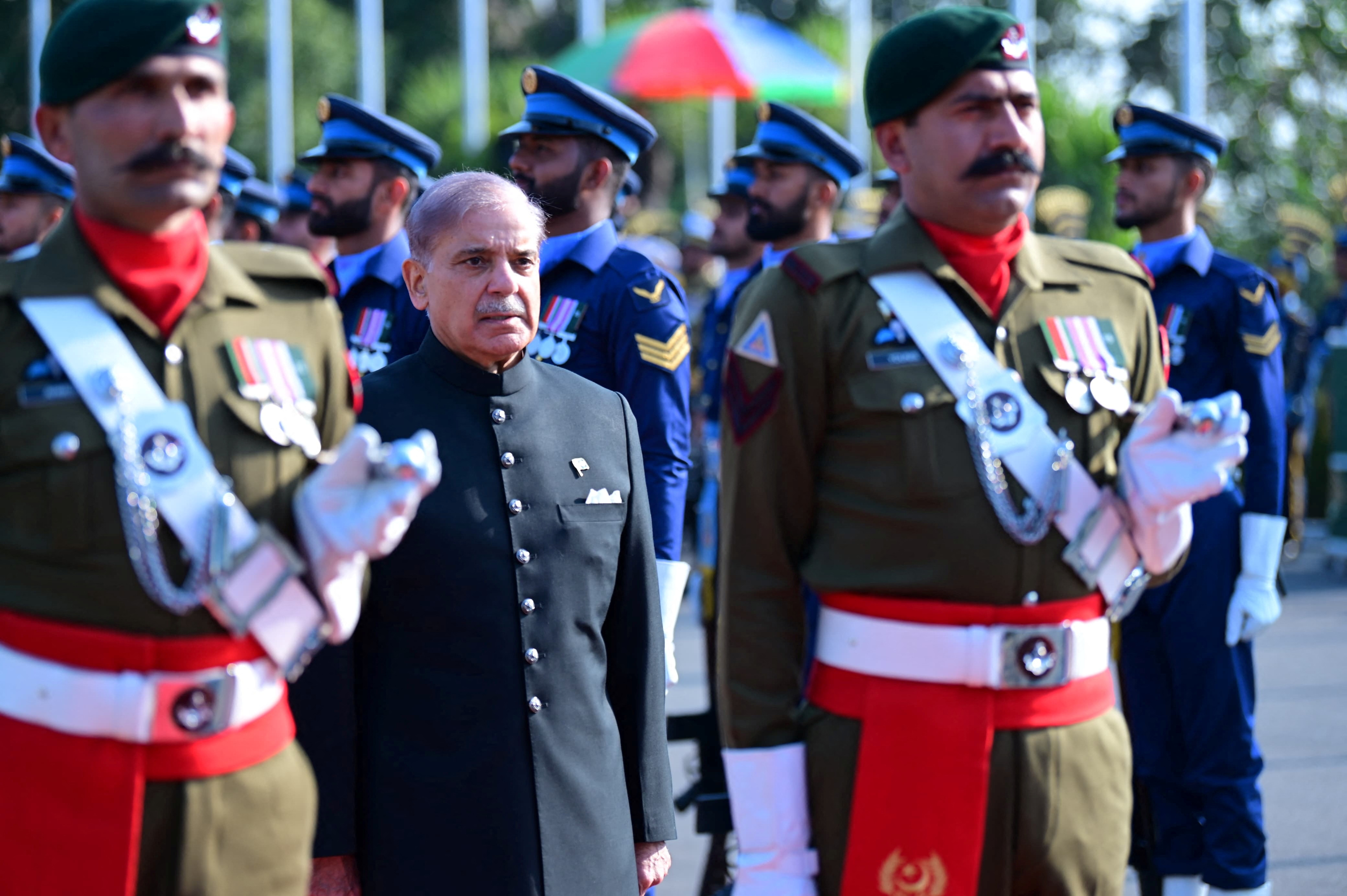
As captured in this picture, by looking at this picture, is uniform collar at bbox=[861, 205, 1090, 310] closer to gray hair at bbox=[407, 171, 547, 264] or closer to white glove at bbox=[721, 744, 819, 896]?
gray hair at bbox=[407, 171, 547, 264]

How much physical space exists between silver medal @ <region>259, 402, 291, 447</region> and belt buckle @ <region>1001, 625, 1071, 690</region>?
119 cm

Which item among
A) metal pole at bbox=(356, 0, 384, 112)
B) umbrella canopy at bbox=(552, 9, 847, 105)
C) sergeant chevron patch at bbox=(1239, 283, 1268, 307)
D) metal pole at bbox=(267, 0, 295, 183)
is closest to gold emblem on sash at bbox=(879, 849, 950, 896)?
sergeant chevron patch at bbox=(1239, 283, 1268, 307)

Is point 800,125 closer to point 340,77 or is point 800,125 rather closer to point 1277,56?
point 1277,56

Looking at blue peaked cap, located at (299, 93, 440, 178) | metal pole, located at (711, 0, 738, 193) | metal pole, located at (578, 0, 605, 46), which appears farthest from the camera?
metal pole, located at (578, 0, 605, 46)

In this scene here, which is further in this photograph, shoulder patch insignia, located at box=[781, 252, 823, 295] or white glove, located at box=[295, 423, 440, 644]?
shoulder patch insignia, located at box=[781, 252, 823, 295]

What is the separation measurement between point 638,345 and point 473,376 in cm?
123

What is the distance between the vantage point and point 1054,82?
2155 cm

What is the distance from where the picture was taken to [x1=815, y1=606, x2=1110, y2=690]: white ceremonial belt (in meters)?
2.75

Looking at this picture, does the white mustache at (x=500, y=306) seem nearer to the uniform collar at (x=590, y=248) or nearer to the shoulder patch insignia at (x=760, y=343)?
the shoulder patch insignia at (x=760, y=343)

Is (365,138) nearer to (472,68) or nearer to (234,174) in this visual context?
(234,174)

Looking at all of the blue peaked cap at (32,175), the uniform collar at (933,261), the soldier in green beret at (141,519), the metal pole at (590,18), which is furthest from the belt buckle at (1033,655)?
the metal pole at (590,18)

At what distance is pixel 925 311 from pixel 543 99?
228 centimetres

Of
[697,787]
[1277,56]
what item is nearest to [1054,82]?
[1277,56]

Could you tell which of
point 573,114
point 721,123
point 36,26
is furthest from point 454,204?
point 36,26
